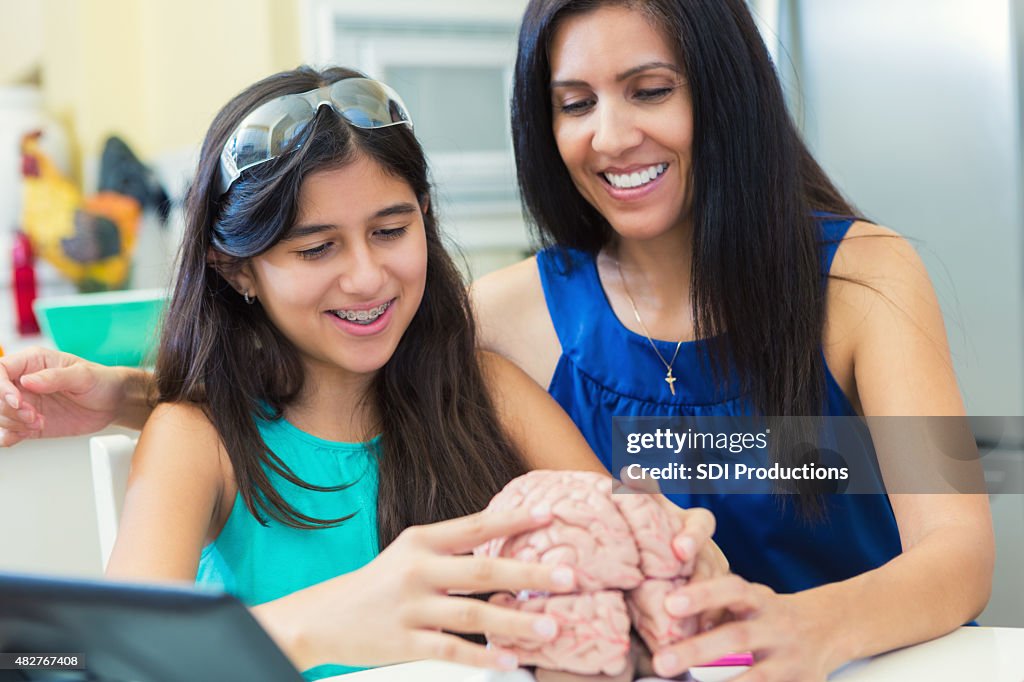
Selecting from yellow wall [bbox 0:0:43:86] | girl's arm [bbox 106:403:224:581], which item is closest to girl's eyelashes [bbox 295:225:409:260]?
girl's arm [bbox 106:403:224:581]

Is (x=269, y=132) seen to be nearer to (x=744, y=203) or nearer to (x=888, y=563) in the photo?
(x=744, y=203)

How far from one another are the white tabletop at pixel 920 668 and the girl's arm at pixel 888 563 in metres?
0.01

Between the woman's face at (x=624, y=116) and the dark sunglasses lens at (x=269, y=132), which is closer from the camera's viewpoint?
the dark sunglasses lens at (x=269, y=132)

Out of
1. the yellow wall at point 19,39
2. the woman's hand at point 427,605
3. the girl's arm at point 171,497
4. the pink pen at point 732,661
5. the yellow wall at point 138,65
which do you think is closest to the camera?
the woman's hand at point 427,605

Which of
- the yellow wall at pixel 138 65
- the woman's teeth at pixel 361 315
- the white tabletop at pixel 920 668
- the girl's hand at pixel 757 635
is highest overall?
the yellow wall at pixel 138 65

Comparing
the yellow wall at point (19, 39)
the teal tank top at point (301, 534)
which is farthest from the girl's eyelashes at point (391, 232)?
the yellow wall at point (19, 39)

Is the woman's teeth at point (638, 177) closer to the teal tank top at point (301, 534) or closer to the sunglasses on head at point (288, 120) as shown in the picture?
the sunglasses on head at point (288, 120)

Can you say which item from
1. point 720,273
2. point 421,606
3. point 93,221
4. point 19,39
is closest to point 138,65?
point 19,39

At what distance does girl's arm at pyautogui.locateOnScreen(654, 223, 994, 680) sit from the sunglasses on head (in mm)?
653

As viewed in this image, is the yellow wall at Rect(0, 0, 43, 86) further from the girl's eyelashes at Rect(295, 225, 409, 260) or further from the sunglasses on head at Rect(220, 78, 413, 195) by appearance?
the girl's eyelashes at Rect(295, 225, 409, 260)

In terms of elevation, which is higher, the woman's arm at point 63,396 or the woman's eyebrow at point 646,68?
the woman's eyebrow at point 646,68

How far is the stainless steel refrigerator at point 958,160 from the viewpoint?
2.02 meters

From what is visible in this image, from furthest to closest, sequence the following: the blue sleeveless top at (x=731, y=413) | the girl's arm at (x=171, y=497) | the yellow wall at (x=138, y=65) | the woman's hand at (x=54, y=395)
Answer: the yellow wall at (x=138, y=65) < the blue sleeveless top at (x=731, y=413) < the woman's hand at (x=54, y=395) < the girl's arm at (x=171, y=497)

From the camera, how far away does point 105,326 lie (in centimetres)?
175
